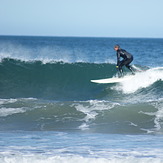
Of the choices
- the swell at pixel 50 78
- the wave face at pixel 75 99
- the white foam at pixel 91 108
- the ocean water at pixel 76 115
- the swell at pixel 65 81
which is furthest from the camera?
the swell at pixel 50 78

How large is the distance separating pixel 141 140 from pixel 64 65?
12.8 metres

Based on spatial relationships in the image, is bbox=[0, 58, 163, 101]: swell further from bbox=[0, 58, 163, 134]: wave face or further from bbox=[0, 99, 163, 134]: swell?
bbox=[0, 99, 163, 134]: swell

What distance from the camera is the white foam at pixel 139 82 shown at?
49.7ft

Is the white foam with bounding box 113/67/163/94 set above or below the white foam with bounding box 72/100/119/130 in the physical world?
above

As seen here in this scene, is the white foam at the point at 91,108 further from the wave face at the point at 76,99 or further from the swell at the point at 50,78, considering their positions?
the swell at the point at 50,78

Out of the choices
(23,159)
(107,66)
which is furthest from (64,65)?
(23,159)

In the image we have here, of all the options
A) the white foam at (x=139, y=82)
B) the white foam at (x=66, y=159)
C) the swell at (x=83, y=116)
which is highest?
the white foam at (x=139, y=82)

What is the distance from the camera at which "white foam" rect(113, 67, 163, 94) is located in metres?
15.1

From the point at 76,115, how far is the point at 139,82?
5514 mm

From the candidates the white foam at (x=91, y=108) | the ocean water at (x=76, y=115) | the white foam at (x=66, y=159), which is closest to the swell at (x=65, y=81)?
the ocean water at (x=76, y=115)

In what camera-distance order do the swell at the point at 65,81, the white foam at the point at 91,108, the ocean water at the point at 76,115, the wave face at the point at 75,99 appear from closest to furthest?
1. the ocean water at the point at 76,115
2. the wave face at the point at 75,99
3. the white foam at the point at 91,108
4. the swell at the point at 65,81

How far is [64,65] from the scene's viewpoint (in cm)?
2011

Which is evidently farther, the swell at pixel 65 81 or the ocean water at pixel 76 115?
the swell at pixel 65 81

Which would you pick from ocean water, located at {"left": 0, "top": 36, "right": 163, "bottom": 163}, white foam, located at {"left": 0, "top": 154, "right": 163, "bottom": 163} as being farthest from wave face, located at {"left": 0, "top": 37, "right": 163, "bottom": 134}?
white foam, located at {"left": 0, "top": 154, "right": 163, "bottom": 163}
